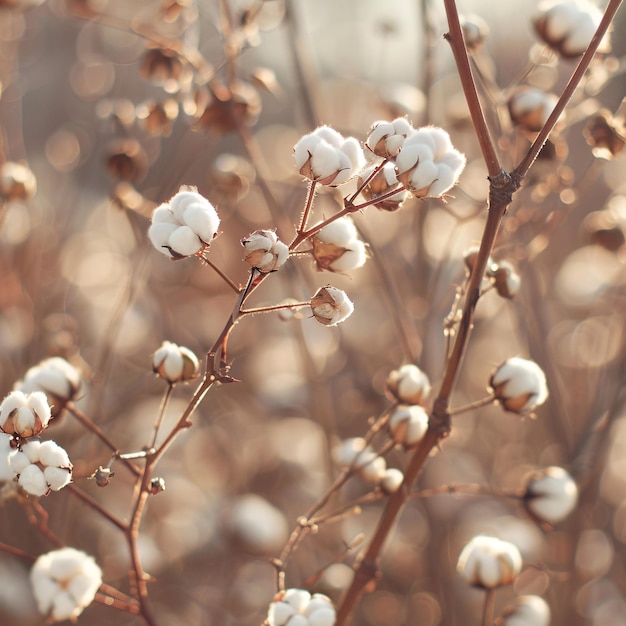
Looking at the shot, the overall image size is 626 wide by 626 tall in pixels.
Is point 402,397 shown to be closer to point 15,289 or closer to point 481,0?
point 15,289

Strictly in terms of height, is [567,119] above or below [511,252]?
above

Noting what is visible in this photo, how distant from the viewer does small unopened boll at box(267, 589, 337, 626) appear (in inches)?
24.5

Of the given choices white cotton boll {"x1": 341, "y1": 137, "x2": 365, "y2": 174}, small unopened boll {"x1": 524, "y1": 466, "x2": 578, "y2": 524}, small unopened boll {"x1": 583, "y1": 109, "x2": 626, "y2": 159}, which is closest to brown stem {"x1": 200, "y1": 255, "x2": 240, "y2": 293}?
white cotton boll {"x1": 341, "y1": 137, "x2": 365, "y2": 174}

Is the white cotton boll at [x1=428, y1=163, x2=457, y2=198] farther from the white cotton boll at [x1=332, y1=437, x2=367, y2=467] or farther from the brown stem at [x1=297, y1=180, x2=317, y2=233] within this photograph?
the white cotton boll at [x1=332, y1=437, x2=367, y2=467]

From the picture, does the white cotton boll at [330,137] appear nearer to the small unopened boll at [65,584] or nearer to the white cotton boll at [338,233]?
the white cotton boll at [338,233]

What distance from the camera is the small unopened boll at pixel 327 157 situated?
1.90 ft

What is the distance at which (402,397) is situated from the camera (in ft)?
2.46

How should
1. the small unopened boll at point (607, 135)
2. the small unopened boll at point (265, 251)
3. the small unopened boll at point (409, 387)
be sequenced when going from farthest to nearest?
the small unopened boll at point (607, 135)
the small unopened boll at point (409, 387)
the small unopened boll at point (265, 251)

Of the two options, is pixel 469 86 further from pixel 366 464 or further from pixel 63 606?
pixel 63 606

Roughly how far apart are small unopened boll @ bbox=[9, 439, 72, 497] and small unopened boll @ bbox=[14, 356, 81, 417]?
0.19 meters

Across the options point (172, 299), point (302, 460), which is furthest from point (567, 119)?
point (172, 299)

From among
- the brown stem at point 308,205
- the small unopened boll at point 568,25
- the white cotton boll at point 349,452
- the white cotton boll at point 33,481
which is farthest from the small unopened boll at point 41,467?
the small unopened boll at point 568,25

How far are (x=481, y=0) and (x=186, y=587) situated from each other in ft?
4.37

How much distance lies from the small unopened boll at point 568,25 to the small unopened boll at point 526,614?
0.65m
